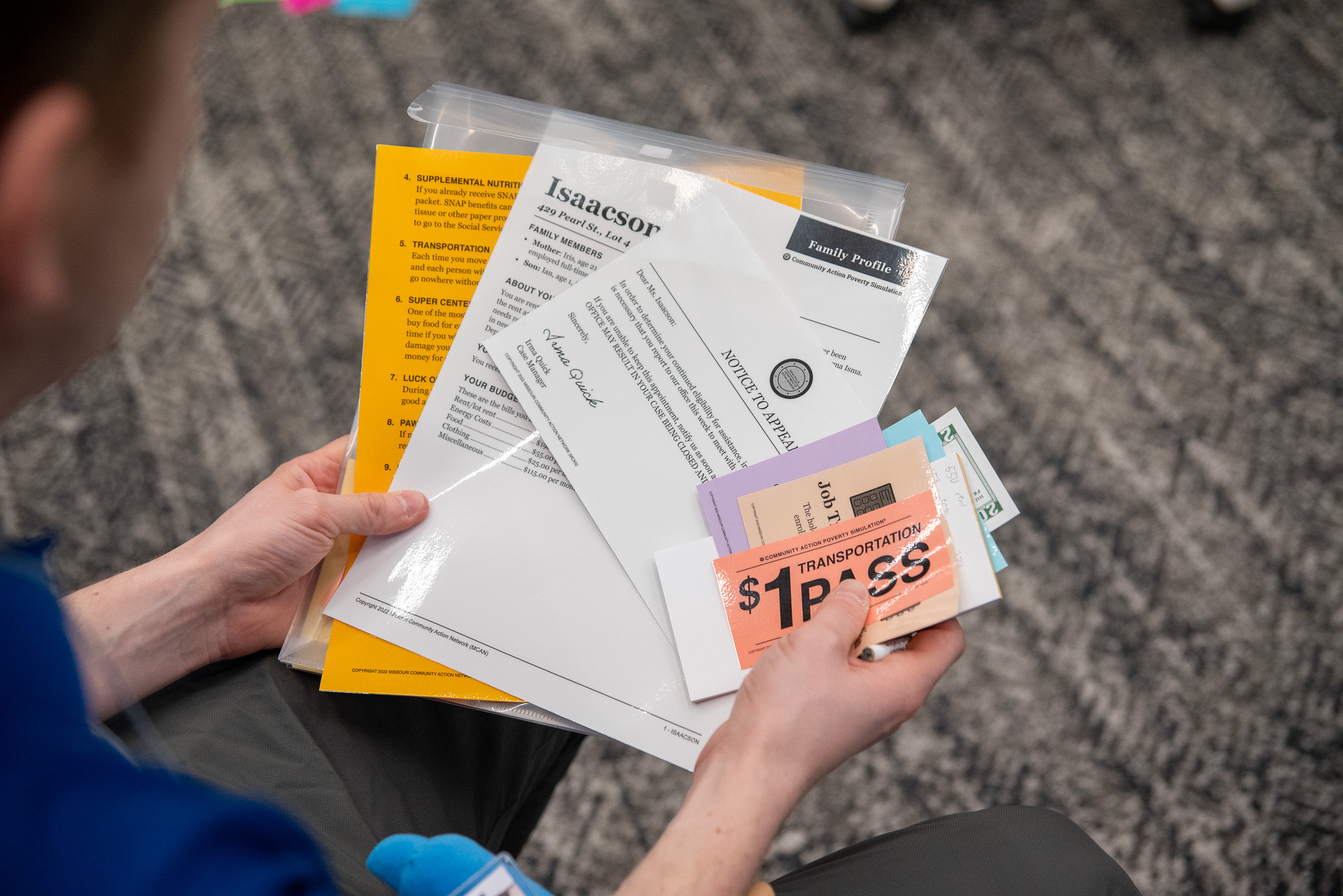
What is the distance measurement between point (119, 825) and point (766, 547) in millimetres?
408

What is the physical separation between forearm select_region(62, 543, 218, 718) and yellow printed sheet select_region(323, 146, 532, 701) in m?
0.12

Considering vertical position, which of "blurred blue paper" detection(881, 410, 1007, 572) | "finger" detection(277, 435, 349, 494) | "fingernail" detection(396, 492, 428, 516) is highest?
"finger" detection(277, 435, 349, 494)

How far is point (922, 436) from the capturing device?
0.59 m

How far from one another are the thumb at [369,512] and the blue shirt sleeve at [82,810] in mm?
281

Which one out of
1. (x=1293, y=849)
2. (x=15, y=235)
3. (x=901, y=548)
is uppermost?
(x=15, y=235)

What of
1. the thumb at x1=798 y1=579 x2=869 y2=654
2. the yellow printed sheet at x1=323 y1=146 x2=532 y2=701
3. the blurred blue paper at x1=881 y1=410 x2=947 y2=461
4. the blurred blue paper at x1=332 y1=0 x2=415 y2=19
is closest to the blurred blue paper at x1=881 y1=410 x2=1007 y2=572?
the blurred blue paper at x1=881 y1=410 x2=947 y2=461

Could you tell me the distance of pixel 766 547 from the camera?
0.59 meters

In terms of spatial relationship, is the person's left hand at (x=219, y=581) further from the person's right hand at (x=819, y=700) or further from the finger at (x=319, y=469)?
the person's right hand at (x=819, y=700)

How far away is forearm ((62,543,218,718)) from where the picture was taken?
60 centimetres

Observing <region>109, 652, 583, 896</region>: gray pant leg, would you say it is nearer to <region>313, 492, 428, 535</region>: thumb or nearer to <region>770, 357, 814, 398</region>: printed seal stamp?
<region>313, 492, 428, 535</region>: thumb

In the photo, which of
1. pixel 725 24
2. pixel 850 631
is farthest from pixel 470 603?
pixel 725 24

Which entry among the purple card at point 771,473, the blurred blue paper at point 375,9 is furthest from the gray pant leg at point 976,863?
the blurred blue paper at point 375,9

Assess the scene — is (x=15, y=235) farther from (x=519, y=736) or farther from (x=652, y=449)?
(x=519, y=736)

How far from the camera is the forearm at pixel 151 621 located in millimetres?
602
